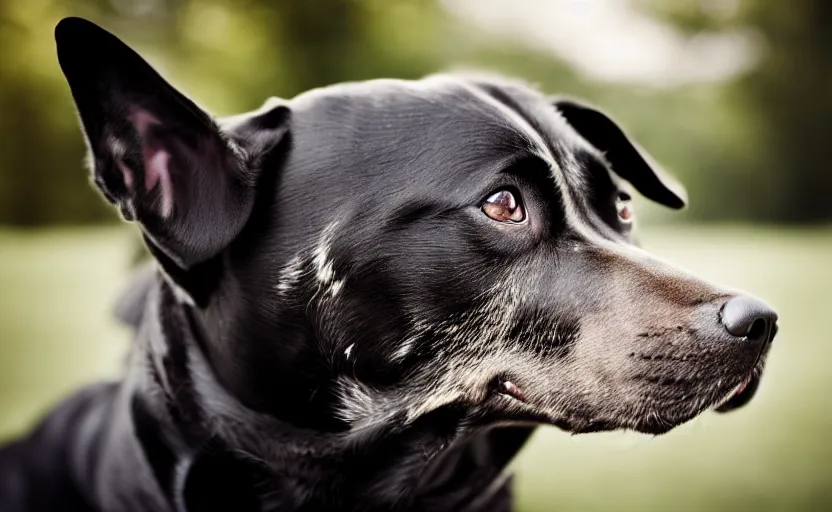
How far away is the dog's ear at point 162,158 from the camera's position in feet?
4.75

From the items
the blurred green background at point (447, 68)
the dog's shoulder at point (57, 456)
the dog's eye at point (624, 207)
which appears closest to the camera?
the dog's eye at point (624, 207)

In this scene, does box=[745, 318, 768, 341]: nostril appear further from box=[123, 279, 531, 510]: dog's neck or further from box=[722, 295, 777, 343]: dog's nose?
box=[123, 279, 531, 510]: dog's neck

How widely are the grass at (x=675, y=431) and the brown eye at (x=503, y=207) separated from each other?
1280 millimetres

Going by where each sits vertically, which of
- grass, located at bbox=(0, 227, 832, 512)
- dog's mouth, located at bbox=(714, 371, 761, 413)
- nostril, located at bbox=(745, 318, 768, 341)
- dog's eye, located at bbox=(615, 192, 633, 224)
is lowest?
grass, located at bbox=(0, 227, 832, 512)

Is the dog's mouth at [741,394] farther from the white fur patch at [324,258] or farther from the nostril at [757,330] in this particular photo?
the white fur patch at [324,258]

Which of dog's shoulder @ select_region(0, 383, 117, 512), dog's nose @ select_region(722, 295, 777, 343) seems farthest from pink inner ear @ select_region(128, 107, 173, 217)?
dog's nose @ select_region(722, 295, 777, 343)

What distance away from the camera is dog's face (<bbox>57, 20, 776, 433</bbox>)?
153cm

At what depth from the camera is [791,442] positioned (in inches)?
139

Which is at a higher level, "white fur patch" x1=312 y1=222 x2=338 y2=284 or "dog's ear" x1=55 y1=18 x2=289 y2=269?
"dog's ear" x1=55 y1=18 x2=289 y2=269

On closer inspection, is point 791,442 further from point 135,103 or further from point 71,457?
point 135,103

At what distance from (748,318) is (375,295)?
0.75 m

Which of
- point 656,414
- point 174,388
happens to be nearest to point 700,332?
point 656,414

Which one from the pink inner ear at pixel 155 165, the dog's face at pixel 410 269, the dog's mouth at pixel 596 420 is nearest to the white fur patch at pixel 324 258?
the dog's face at pixel 410 269

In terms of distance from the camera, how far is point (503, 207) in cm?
158
